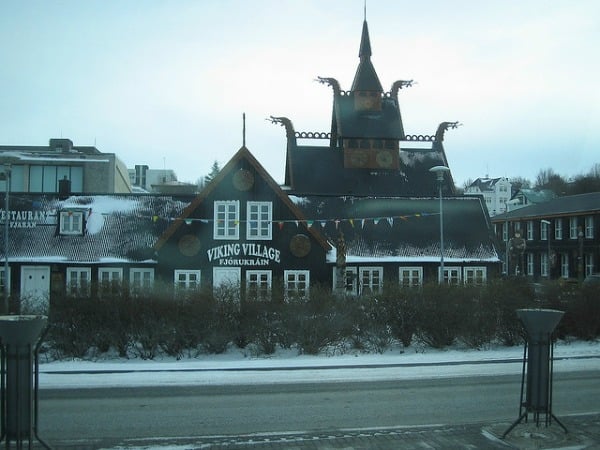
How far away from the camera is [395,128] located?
1956 inches

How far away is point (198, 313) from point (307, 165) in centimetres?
3440

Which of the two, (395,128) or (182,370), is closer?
(182,370)

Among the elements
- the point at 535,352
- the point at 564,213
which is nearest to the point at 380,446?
the point at 535,352

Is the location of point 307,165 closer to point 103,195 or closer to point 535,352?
point 103,195

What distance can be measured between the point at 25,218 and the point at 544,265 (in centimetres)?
5265

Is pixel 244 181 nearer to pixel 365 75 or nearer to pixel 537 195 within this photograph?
pixel 365 75

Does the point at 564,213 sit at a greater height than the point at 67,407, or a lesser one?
greater

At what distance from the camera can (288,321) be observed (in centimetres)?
1698

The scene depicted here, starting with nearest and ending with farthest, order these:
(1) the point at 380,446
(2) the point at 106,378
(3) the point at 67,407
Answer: (1) the point at 380,446
(3) the point at 67,407
(2) the point at 106,378

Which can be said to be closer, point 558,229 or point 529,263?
point 558,229

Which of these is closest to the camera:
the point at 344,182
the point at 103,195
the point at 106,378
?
the point at 106,378

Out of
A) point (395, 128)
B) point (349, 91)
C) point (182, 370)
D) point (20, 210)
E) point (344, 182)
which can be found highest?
point (349, 91)

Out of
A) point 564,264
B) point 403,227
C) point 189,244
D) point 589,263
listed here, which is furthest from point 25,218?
point 564,264

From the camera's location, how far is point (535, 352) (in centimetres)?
866
